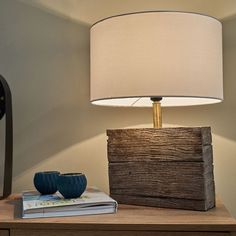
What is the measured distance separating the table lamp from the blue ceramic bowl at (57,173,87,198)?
0.51 ft

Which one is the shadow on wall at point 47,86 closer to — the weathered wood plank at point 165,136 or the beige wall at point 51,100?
the beige wall at point 51,100

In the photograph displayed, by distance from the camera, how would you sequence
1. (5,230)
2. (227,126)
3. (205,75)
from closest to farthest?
(5,230), (205,75), (227,126)

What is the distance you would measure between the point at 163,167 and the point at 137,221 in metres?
0.21

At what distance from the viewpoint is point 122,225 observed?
0.91 m

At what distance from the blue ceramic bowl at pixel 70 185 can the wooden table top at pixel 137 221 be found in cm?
10

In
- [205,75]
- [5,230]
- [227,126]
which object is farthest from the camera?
[227,126]

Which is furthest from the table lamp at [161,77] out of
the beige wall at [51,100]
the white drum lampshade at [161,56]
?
the beige wall at [51,100]

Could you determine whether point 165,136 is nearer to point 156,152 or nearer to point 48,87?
point 156,152

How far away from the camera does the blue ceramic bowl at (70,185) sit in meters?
1.05

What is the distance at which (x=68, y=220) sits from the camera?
3.10 ft

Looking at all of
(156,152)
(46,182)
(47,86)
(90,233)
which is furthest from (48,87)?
(90,233)

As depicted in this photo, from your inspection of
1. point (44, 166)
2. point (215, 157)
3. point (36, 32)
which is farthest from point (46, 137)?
point (215, 157)

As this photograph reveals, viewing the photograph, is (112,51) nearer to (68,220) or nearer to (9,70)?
(68,220)

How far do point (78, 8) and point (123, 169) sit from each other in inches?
27.2
